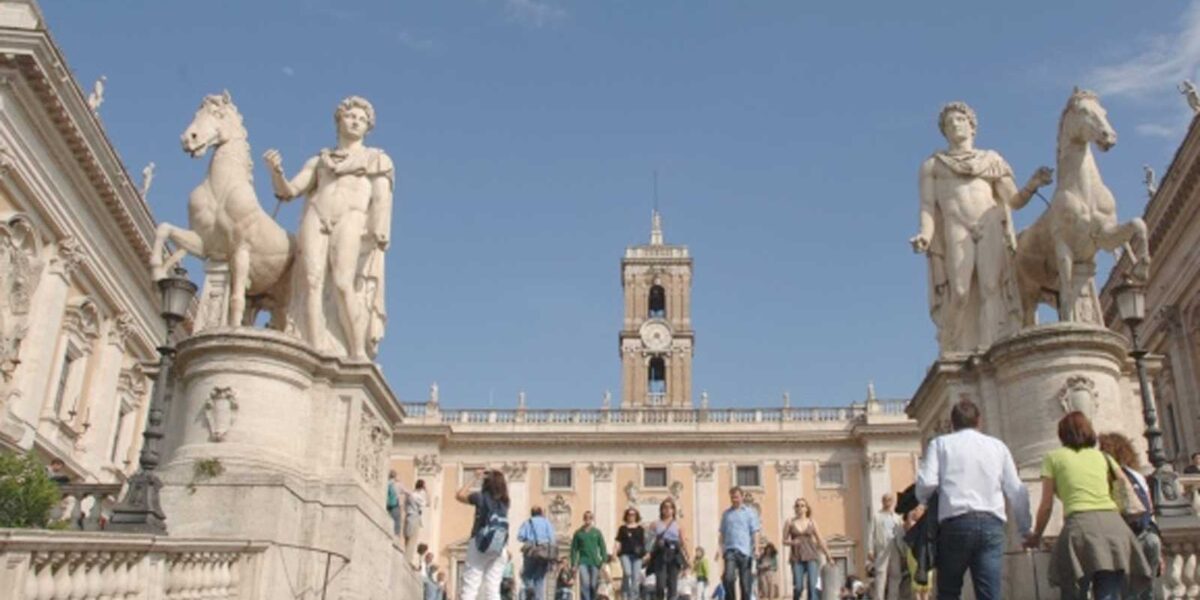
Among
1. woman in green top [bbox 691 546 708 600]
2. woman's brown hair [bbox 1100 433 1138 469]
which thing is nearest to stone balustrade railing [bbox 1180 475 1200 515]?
woman's brown hair [bbox 1100 433 1138 469]

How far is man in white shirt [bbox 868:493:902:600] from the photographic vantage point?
12047 mm

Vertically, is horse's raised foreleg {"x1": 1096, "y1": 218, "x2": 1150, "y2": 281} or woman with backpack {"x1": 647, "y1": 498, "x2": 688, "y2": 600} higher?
horse's raised foreleg {"x1": 1096, "y1": 218, "x2": 1150, "y2": 281}

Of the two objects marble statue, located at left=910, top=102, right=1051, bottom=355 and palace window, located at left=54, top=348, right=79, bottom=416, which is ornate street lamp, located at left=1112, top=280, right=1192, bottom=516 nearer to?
marble statue, located at left=910, top=102, right=1051, bottom=355

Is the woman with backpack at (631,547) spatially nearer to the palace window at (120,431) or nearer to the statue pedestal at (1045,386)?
the statue pedestal at (1045,386)

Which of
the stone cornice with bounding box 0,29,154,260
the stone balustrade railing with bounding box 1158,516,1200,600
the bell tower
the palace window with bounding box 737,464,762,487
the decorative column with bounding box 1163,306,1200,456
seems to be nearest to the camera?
the stone balustrade railing with bounding box 1158,516,1200,600

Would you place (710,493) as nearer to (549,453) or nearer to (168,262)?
(549,453)

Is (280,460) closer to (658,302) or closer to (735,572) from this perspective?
(735,572)

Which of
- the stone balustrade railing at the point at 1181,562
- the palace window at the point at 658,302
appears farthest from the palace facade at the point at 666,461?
the stone balustrade railing at the point at 1181,562

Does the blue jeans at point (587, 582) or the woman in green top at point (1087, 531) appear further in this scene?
the blue jeans at point (587, 582)

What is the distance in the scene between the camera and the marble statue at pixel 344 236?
481 inches

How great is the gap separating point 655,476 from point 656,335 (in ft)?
66.1

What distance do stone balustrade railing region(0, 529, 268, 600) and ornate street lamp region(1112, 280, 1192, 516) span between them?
795 centimetres

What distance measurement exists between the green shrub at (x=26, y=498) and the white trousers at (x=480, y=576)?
15.3 ft

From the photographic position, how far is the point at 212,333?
36.4ft
